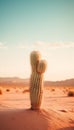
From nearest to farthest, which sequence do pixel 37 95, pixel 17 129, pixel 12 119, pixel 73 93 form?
pixel 17 129
pixel 12 119
pixel 37 95
pixel 73 93

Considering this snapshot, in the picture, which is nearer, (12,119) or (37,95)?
(12,119)

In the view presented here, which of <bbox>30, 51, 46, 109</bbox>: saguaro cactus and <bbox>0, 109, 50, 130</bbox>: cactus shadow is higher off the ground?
<bbox>30, 51, 46, 109</bbox>: saguaro cactus

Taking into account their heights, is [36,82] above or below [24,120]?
above

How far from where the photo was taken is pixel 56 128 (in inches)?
415

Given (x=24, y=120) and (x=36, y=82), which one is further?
(x=36, y=82)

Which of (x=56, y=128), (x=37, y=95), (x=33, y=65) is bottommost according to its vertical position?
(x=56, y=128)

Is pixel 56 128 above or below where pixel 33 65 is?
below

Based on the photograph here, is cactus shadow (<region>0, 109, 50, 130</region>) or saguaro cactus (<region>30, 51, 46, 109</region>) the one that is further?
saguaro cactus (<region>30, 51, 46, 109</region>)

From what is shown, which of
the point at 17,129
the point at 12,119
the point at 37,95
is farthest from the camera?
the point at 37,95

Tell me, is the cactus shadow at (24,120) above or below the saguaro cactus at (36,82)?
below

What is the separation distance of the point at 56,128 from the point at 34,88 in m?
2.08

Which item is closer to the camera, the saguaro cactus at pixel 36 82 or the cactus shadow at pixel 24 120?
the cactus shadow at pixel 24 120

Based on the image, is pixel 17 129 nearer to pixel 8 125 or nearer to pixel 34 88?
pixel 8 125

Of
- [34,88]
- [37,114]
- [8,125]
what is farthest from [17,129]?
[34,88]
